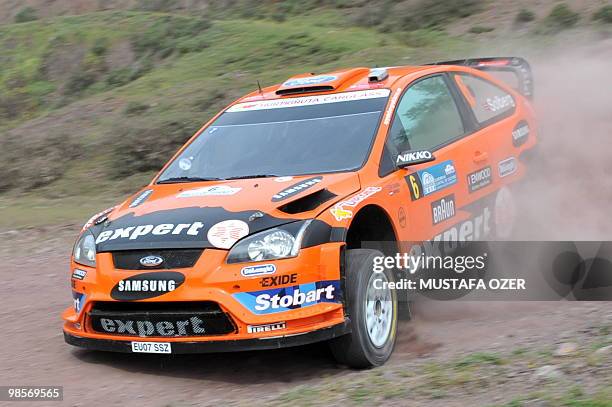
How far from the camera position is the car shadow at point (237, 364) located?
5684 mm

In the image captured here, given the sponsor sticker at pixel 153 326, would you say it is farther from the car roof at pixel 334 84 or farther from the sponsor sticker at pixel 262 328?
the car roof at pixel 334 84

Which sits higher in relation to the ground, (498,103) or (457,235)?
(498,103)

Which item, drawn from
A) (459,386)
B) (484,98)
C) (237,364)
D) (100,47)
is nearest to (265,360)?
(237,364)

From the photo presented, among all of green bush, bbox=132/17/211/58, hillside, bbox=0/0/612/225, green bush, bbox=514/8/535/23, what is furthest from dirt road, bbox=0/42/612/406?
green bush, bbox=132/17/211/58

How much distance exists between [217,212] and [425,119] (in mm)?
2010

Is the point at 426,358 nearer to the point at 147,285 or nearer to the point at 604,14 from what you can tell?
the point at 147,285

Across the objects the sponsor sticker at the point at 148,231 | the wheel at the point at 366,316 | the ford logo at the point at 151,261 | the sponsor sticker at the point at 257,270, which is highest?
the sponsor sticker at the point at 148,231

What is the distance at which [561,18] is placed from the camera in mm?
19578

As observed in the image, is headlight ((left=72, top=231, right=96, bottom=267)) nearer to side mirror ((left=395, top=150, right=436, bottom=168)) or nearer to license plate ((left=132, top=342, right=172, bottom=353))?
license plate ((left=132, top=342, right=172, bottom=353))

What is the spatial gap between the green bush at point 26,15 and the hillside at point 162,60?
5.76 metres

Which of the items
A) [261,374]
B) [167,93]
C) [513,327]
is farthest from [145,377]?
[167,93]

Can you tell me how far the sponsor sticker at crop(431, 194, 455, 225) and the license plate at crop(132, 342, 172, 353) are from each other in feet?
6.86

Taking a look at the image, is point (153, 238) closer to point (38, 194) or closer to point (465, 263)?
point (465, 263)

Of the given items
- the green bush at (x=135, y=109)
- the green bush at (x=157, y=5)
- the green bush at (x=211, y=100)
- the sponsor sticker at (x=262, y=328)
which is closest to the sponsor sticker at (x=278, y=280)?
the sponsor sticker at (x=262, y=328)
